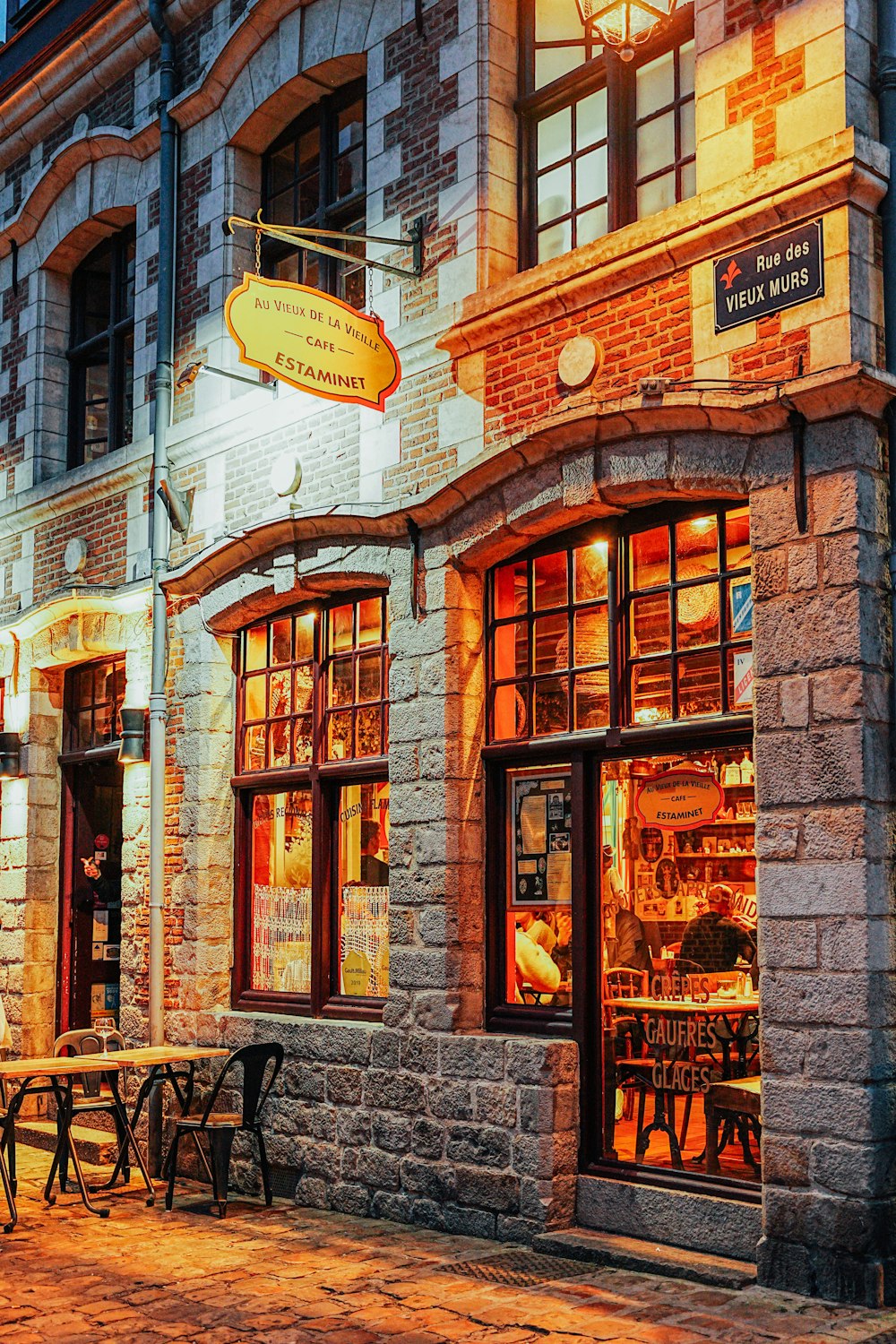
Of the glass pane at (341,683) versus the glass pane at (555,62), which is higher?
the glass pane at (555,62)

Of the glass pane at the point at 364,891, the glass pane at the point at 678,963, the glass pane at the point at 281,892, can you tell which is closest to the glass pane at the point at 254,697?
the glass pane at the point at 281,892

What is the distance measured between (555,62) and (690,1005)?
16.6 ft

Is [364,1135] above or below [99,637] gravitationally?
below

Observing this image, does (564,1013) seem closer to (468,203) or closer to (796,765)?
(796,765)

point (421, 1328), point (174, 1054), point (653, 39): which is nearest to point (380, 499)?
point (653, 39)

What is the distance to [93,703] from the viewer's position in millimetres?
11578

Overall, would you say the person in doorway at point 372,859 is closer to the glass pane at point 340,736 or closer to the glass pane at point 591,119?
the glass pane at point 340,736

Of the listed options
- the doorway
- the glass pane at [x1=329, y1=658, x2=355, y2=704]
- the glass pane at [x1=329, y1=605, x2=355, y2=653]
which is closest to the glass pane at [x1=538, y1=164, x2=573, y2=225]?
the glass pane at [x1=329, y1=605, x2=355, y2=653]

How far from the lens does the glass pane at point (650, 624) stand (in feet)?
23.4

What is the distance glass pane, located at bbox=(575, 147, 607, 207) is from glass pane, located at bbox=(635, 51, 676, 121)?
30 centimetres

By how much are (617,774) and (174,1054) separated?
10.3 ft

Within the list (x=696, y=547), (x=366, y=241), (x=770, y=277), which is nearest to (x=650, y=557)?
(x=696, y=547)

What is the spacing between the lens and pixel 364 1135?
801cm

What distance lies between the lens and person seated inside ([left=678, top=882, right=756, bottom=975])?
22.4ft
